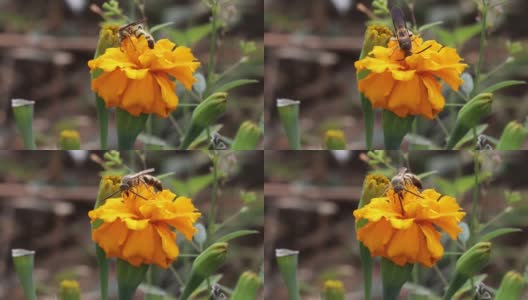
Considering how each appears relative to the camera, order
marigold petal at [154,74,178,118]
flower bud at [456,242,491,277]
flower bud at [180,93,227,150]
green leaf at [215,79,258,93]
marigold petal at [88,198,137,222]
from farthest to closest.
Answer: green leaf at [215,79,258,93], flower bud at [180,93,227,150], flower bud at [456,242,491,277], marigold petal at [154,74,178,118], marigold petal at [88,198,137,222]

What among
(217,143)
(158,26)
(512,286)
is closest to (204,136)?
(217,143)

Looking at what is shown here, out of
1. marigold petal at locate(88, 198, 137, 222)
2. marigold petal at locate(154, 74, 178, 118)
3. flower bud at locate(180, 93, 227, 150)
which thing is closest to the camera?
marigold petal at locate(88, 198, 137, 222)

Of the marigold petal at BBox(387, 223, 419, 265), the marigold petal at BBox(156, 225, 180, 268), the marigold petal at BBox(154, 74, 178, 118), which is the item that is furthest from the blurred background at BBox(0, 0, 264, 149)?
the marigold petal at BBox(387, 223, 419, 265)

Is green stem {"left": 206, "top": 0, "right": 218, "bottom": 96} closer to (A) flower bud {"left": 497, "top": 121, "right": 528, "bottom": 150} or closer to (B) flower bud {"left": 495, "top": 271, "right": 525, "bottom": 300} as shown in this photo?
(A) flower bud {"left": 497, "top": 121, "right": 528, "bottom": 150}

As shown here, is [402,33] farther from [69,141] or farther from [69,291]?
[69,291]

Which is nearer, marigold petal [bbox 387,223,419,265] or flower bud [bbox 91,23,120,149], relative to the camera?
marigold petal [bbox 387,223,419,265]

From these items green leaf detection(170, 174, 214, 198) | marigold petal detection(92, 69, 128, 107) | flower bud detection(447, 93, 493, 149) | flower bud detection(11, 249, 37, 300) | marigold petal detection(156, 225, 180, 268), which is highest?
marigold petal detection(92, 69, 128, 107)

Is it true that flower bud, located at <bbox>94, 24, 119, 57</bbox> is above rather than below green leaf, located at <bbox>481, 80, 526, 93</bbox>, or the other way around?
above

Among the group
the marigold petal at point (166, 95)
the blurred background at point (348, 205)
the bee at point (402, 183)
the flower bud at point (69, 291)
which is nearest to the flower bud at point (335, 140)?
the blurred background at point (348, 205)

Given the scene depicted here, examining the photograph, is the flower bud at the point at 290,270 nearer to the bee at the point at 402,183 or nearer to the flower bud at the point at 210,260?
the flower bud at the point at 210,260
